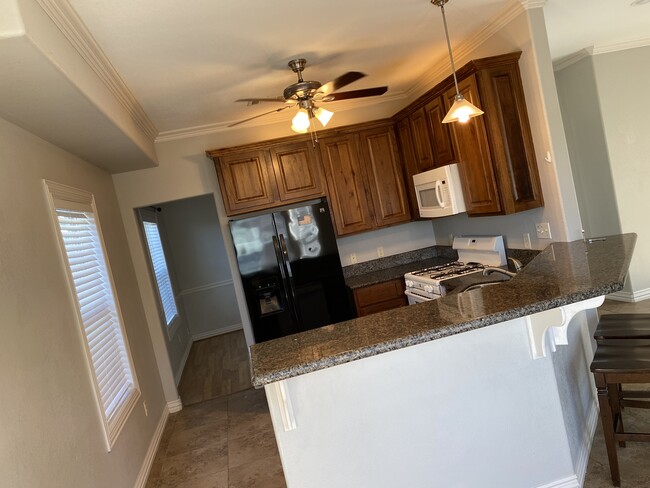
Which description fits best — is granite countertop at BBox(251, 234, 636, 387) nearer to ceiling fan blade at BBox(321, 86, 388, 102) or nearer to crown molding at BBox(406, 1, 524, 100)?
ceiling fan blade at BBox(321, 86, 388, 102)

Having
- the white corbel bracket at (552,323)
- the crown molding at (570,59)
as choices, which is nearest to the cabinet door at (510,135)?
the white corbel bracket at (552,323)

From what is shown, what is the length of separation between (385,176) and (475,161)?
1.32 m

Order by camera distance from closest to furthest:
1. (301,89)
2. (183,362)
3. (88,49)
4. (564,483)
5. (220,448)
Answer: (564,483) < (88,49) < (301,89) < (220,448) < (183,362)

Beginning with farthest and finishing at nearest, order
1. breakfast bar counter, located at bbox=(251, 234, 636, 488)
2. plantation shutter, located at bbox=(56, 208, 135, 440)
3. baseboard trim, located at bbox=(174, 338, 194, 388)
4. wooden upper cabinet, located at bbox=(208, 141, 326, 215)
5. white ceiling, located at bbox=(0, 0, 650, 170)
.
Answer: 1. baseboard trim, located at bbox=(174, 338, 194, 388)
2. wooden upper cabinet, located at bbox=(208, 141, 326, 215)
3. plantation shutter, located at bbox=(56, 208, 135, 440)
4. white ceiling, located at bbox=(0, 0, 650, 170)
5. breakfast bar counter, located at bbox=(251, 234, 636, 488)

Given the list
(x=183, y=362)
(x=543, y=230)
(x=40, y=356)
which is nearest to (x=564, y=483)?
(x=543, y=230)

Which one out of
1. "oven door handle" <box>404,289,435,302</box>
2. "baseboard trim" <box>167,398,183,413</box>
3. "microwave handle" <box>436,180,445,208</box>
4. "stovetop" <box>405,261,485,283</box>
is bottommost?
"baseboard trim" <box>167,398,183,413</box>

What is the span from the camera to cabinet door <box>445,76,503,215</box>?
3.10 meters

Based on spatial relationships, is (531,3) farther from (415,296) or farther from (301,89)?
(415,296)

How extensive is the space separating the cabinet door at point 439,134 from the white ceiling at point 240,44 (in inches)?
15.8

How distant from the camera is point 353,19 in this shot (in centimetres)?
268

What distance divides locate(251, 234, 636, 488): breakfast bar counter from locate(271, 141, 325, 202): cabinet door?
8.05 feet

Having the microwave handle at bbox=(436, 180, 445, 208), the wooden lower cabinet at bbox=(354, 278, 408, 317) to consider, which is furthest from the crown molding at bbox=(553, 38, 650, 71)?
the wooden lower cabinet at bbox=(354, 278, 408, 317)

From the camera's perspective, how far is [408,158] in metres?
4.36

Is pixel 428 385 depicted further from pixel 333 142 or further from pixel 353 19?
pixel 333 142
